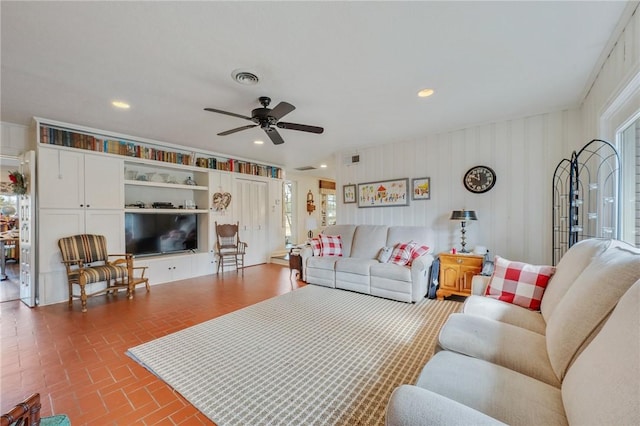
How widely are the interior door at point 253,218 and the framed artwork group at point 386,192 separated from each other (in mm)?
2155

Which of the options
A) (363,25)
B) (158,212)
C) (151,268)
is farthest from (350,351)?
(158,212)

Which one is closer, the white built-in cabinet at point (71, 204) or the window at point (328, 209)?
the white built-in cabinet at point (71, 204)

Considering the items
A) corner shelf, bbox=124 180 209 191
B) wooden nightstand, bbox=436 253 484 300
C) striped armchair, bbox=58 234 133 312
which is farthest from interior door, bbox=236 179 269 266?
wooden nightstand, bbox=436 253 484 300

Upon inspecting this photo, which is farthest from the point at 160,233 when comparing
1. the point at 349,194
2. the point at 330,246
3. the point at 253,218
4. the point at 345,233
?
the point at 349,194

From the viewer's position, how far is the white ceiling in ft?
5.43

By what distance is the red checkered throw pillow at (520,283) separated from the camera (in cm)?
188

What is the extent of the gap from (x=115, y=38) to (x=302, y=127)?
1637 mm

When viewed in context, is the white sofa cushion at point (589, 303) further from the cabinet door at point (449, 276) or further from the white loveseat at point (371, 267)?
the cabinet door at point (449, 276)

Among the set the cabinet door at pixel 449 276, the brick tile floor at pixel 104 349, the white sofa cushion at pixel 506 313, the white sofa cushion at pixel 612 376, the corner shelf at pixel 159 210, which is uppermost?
the corner shelf at pixel 159 210

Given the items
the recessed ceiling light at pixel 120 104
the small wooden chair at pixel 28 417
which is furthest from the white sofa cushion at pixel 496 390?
the recessed ceiling light at pixel 120 104

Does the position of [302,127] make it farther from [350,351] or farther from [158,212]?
[158,212]

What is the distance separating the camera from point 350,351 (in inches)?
88.3

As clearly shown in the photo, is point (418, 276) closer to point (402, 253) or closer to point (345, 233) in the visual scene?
point (402, 253)

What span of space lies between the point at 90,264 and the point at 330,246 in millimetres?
3659
